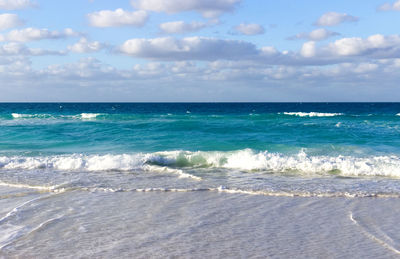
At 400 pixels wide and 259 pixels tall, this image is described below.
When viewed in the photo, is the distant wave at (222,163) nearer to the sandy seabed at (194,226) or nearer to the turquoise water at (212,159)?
the turquoise water at (212,159)

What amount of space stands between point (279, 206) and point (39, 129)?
21751mm

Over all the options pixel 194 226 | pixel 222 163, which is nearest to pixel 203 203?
pixel 194 226

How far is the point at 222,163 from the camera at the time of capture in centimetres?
1424

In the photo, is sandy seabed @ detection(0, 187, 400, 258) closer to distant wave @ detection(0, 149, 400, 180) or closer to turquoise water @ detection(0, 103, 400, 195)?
turquoise water @ detection(0, 103, 400, 195)

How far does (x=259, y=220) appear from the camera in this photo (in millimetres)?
6988

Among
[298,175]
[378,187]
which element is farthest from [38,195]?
[378,187]

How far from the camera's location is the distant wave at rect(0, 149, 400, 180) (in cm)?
1254

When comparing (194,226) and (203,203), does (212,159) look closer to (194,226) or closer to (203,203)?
(203,203)

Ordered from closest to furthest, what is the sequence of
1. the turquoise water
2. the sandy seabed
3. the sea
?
the sandy seabed, the sea, the turquoise water

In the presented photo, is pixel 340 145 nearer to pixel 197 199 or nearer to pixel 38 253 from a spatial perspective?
pixel 197 199

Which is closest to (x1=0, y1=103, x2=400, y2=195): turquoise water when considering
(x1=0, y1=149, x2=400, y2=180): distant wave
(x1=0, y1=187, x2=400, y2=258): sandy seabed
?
(x1=0, y1=149, x2=400, y2=180): distant wave

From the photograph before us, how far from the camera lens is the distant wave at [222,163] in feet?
41.1

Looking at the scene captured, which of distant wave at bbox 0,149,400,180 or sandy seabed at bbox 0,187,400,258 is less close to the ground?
distant wave at bbox 0,149,400,180

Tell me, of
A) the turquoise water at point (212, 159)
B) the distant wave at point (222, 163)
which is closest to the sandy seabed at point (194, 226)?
the turquoise water at point (212, 159)
